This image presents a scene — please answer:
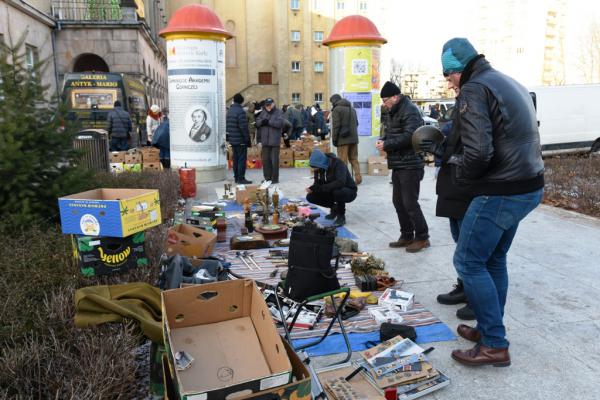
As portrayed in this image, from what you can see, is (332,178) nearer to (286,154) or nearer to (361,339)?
(361,339)

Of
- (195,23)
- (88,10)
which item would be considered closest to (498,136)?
(195,23)

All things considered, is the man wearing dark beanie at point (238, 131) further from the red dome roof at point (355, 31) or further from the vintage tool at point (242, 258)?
the vintage tool at point (242, 258)

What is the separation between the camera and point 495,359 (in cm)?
351

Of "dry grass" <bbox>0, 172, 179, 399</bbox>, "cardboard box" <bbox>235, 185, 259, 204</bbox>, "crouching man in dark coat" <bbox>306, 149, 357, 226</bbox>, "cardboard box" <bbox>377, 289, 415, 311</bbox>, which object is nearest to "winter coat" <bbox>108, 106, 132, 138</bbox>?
"cardboard box" <bbox>235, 185, 259, 204</bbox>

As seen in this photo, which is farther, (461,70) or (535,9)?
(535,9)

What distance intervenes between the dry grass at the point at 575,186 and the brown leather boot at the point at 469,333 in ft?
18.4

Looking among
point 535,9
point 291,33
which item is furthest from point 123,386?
point 535,9

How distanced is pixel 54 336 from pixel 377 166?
11214 millimetres

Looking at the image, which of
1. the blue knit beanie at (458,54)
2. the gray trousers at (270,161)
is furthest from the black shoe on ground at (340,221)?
the blue knit beanie at (458,54)

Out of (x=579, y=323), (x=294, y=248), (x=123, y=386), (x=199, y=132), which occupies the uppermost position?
(x=199, y=132)

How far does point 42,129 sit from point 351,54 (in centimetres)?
911

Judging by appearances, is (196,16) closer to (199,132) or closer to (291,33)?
(199,132)

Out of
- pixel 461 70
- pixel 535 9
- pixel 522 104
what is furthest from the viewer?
pixel 535 9

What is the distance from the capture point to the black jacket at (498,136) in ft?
10.4
